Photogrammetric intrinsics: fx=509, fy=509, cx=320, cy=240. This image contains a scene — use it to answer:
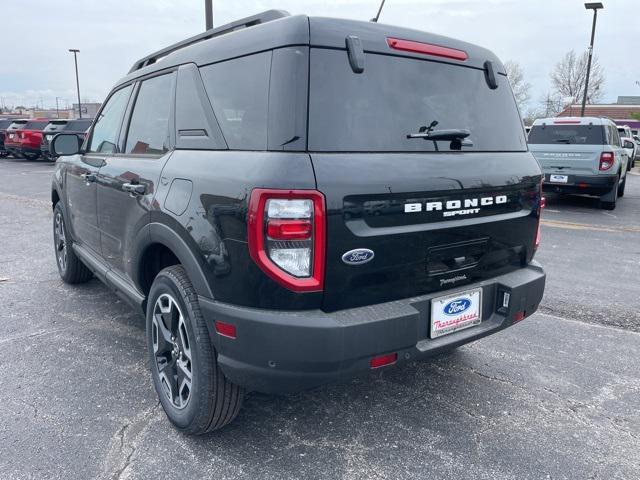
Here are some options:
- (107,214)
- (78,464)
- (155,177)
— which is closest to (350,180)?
(155,177)

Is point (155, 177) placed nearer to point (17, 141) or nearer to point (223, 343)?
point (223, 343)

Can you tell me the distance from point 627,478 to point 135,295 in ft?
9.10

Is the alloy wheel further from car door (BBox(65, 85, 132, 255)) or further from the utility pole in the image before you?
the utility pole

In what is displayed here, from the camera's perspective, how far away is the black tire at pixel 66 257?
480 centimetres

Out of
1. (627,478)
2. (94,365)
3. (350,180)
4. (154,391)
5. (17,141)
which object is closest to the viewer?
(350,180)

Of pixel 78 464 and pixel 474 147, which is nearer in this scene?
pixel 78 464

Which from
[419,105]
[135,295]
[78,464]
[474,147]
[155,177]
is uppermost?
[419,105]

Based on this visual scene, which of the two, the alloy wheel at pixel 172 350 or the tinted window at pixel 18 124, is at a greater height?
the tinted window at pixel 18 124

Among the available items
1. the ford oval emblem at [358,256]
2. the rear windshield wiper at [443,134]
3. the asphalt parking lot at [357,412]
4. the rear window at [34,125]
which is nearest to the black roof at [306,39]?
the rear windshield wiper at [443,134]

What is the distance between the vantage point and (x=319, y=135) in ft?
6.85

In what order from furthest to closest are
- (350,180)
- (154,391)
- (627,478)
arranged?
(154,391), (627,478), (350,180)

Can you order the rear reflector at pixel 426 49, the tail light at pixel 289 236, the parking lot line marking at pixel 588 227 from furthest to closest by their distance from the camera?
1. the parking lot line marking at pixel 588 227
2. the rear reflector at pixel 426 49
3. the tail light at pixel 289 236

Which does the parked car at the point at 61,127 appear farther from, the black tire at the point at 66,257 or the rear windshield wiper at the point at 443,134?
the rear windshield wiper at the point at 443,134

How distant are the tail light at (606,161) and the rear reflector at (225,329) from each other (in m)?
9.66
